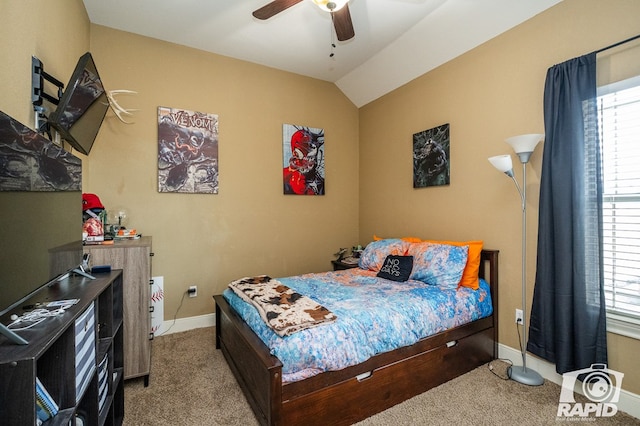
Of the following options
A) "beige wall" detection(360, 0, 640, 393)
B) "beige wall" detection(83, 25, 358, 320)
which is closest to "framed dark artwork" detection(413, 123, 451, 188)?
"beige wall" detection(360, 0, 640, 393)

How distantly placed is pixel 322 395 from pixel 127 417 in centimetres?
123

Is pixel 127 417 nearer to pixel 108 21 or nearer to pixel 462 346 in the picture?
pixel 462 346

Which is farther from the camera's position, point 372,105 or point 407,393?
point 372,105

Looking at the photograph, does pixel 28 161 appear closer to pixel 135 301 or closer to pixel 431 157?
pixel 135 301

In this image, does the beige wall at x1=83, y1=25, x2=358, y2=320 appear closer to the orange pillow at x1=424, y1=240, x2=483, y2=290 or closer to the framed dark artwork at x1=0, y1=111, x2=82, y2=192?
the framed dark artwork at x1=0, y1=111, x2=82, y2=192

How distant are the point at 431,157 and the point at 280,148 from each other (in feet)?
5.91

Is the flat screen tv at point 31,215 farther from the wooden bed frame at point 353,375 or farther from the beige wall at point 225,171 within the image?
the beige wall at point 225,171

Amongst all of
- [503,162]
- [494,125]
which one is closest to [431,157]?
[494,125]

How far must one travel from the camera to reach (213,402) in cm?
196

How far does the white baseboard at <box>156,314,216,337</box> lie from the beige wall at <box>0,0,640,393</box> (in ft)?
0.21

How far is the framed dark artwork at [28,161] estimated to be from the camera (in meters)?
0.94

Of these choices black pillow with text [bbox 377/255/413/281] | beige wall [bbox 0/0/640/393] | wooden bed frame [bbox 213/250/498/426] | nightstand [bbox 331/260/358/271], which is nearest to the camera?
wooden bed frame [bbox 213/250/498/426]

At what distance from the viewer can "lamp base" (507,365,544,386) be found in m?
2.16

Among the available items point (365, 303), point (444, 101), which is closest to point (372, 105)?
point (444, 101)
